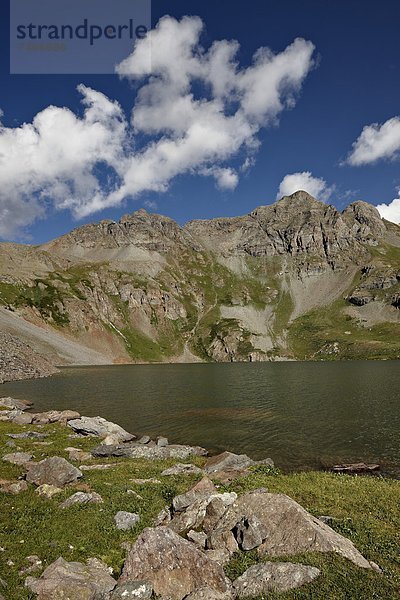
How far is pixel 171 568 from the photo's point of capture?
49.2 ft

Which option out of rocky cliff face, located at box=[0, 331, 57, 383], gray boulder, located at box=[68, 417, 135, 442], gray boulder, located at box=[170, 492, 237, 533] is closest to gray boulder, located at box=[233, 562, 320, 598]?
gray boulder, located at box=[170, 492, 237, 533]

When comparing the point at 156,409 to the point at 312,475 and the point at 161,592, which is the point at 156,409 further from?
the point at 161,592

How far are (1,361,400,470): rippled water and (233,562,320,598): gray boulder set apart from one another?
1022 inches

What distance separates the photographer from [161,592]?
46.6ft

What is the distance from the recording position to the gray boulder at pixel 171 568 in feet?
47.7

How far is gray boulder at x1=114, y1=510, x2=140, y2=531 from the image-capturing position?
2097 cm

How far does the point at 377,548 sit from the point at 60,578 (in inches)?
555

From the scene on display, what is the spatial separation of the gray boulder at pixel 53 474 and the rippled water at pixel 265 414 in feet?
73.0

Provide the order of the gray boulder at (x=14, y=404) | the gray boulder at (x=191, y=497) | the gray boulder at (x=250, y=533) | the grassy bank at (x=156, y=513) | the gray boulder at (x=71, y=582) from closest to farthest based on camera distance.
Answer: the gray boulder at (x=71, y=582)
the grassy bank at (x=156, y=513)
the gray boulder at (x=250, y=533)
the gray boulder at (x=191, y=497)
the gray boulder at (x=14, y=404)

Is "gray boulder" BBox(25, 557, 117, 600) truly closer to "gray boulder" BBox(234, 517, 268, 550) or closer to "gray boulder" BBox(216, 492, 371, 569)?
"gray boulder" BBox(234, 517, 268, 550)

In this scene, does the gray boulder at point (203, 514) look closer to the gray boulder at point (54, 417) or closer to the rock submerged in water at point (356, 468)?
the rock submerged in water at point (356, 468)

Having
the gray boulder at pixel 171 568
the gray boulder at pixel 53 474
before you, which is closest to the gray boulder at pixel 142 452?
the gray boulder at pixel 53 474

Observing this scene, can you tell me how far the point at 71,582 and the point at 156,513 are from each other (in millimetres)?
8908

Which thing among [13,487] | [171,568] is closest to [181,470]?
[13,487]
